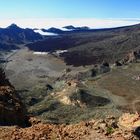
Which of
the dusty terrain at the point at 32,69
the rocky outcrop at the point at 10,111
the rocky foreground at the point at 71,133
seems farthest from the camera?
the dusty terrain at the point at 32,69

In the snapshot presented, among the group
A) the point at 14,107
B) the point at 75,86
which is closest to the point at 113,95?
the point at 75,86

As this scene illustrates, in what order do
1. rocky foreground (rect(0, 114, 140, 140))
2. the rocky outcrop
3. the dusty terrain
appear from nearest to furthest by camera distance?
1. rocky foreground (rect(0, 114, 140, 140))
2. the rocky outcrop
3. the dusty terrain

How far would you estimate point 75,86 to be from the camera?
48.7 meters

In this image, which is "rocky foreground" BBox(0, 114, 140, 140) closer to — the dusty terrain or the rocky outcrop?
the rocky outcrop

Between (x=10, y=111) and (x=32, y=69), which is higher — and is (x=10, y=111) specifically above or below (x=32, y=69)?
above

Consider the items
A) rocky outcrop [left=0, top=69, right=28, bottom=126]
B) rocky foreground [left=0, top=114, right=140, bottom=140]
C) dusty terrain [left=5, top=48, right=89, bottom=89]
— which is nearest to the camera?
rocky foreground [left=0, top=114, right=140, bottom=140]

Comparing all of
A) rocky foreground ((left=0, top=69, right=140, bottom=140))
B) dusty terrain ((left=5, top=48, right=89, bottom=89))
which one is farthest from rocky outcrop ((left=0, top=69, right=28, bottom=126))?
dusty terrain ((left=5, top=48, right=89, bottom=89))

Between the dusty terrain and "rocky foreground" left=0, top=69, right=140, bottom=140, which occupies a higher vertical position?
"rocky foreground" left=0, top=69, right=140, bottom=140

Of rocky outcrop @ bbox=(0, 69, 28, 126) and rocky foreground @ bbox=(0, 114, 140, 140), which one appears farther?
rocky outcrop @ bbox=(0, 69, 28, 126)

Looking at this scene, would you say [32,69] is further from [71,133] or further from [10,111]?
[71,133]

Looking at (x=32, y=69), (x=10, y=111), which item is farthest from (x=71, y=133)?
(x=32, y=69)

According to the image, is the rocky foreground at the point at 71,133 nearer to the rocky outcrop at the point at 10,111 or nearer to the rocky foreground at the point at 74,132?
the rocky foreground at the point at 74,132

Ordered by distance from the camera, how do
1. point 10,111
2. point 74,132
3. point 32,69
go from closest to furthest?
point 74,132
point 10,111
point 32,69

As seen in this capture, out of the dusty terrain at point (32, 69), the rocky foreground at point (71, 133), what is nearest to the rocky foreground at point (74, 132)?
the rocky foreground at point (71, 133)
